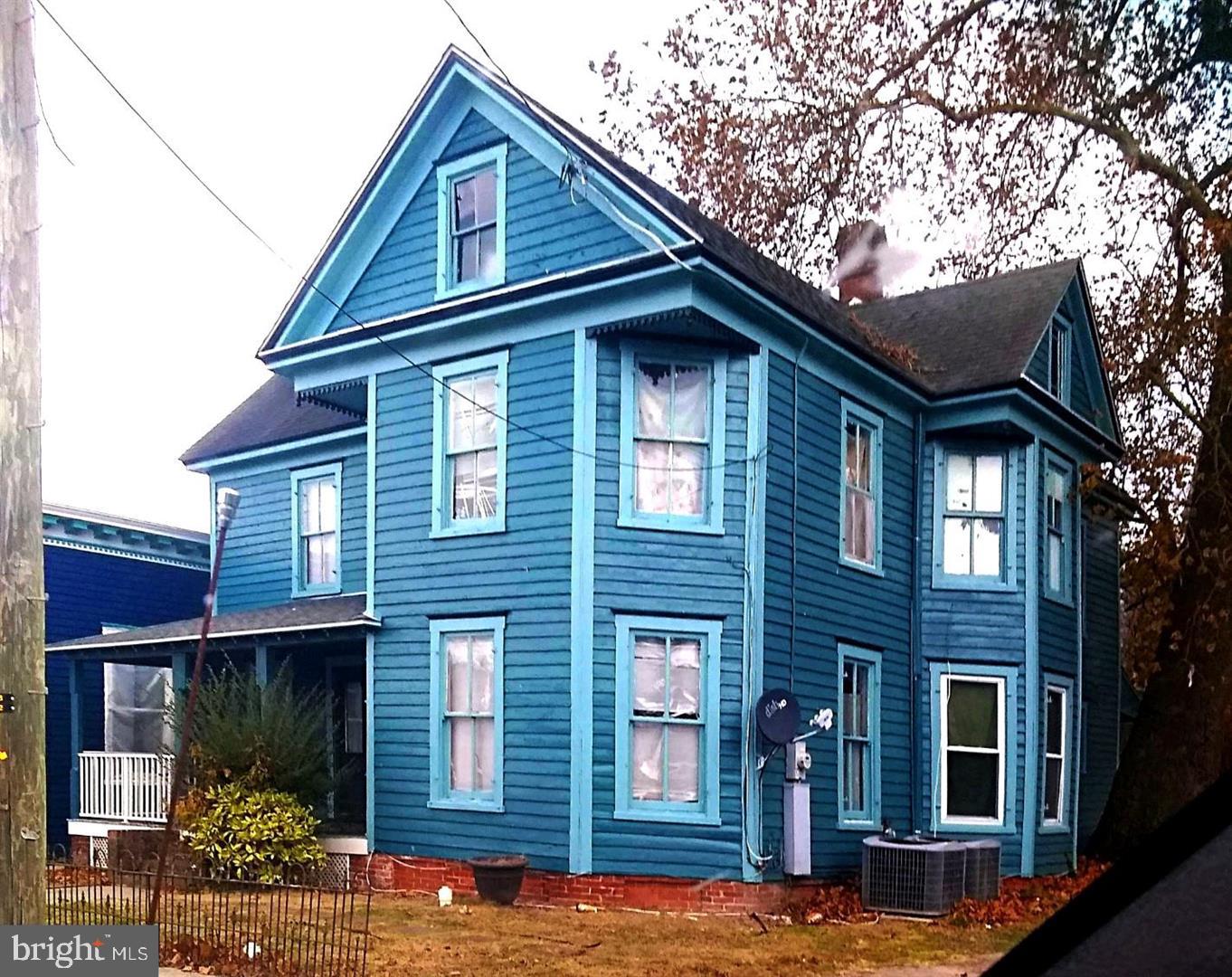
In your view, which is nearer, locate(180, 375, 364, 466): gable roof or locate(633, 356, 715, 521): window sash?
locate(633, 356, 715, 521): window sash

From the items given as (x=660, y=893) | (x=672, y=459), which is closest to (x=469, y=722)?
(x=660, y=893)

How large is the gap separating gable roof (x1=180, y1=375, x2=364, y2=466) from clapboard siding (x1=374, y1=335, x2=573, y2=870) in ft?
12.7

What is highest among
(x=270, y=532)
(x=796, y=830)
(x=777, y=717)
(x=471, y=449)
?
(x=471, y=449)

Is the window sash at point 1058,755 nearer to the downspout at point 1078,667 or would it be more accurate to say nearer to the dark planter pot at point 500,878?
the downspout at point 1078,667

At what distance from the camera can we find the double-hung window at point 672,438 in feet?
34.8

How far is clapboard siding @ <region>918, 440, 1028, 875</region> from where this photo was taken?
12758mm

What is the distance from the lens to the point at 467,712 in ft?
37.0

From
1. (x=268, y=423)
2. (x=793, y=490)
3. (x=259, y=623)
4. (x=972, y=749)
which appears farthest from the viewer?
(x=268, y=423)

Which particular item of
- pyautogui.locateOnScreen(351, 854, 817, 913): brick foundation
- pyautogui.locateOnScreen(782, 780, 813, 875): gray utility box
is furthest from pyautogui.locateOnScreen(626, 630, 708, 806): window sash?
pyautogui.locateOnScreen(782, 780, 813, 875): gray utility box

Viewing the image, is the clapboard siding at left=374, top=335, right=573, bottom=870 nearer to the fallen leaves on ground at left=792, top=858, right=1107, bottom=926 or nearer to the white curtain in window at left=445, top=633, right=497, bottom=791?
the white curtain in window at left=445, top=633, right=497, bottom=791

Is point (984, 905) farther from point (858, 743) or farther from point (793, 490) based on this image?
point (793, 490)

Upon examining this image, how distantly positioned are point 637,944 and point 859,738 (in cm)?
426

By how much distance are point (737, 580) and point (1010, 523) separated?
4.12 m

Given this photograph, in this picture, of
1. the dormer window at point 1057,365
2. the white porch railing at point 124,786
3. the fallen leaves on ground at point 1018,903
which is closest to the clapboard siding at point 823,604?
the fallen leaves on ground at point 1018,903
